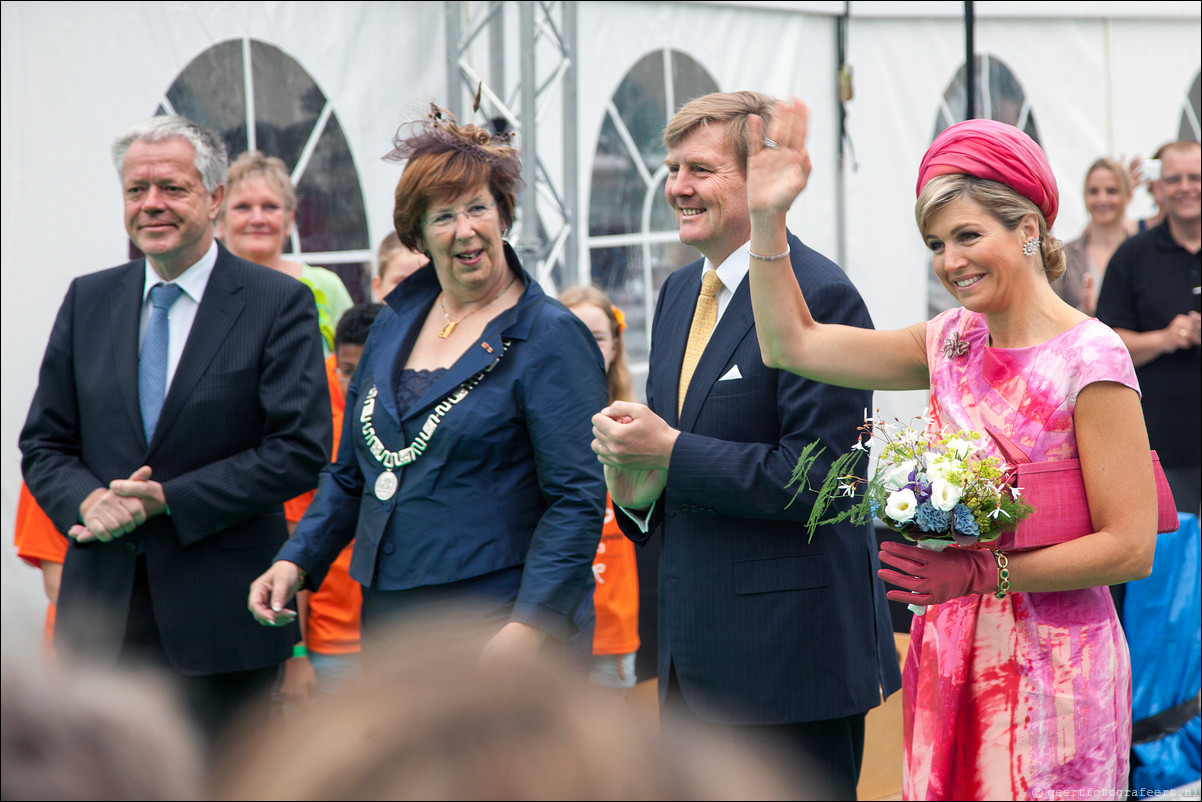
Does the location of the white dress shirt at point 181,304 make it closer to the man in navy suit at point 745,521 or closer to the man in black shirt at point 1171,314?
the man in navy suit at point 745,521

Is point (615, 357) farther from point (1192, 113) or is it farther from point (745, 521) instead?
point (1192, 113)

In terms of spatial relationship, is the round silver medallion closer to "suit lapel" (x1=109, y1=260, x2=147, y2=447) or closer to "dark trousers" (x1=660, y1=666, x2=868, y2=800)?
"suit lapel" (x1=109, y1=260, x2=147, y2=447)

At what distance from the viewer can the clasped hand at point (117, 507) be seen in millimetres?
2965

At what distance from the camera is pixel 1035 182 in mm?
2141

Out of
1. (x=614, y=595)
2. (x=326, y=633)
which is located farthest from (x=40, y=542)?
(x=614, y=595)

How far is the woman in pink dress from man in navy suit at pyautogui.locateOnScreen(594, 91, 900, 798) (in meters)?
0.27

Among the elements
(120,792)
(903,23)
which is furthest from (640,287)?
(120,792)

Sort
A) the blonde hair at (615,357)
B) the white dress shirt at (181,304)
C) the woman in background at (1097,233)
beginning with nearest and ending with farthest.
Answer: the white dress shirt at (181,304)
the blonde hair at (615,357)
the woman in background at (1097,233)

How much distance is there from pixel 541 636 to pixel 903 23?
727 centimetres

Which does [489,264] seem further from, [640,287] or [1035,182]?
[640,287]

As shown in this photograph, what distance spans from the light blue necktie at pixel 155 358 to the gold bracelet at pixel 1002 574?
2126 millimetres

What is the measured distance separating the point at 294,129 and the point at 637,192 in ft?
7.72

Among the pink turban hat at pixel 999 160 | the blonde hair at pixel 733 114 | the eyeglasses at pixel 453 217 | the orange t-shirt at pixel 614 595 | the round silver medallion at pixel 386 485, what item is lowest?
the orange t-shirt at pixel 614 595

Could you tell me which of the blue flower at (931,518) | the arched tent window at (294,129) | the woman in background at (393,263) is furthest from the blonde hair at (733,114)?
the arched tent window at (294,129)
